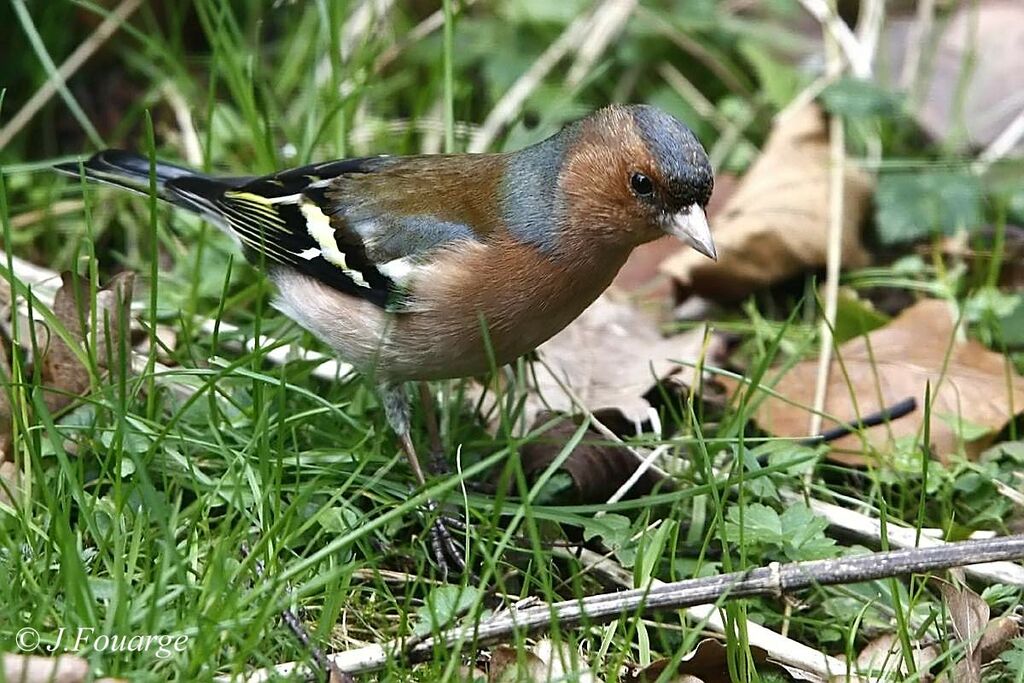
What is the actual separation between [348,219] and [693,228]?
2.96 feet

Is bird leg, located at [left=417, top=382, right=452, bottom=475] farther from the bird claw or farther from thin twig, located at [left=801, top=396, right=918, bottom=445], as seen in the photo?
thin twig, located at [left=801, top=396, right=918, bottom=445]

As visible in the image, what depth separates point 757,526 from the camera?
282 cm

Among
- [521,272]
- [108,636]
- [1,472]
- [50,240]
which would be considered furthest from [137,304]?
[108,636]

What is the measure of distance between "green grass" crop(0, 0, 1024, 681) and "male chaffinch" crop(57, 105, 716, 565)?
185mm

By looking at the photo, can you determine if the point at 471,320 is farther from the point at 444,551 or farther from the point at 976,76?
the point at 976,76

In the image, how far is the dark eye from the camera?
2869 mm

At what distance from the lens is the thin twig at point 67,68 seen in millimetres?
4391

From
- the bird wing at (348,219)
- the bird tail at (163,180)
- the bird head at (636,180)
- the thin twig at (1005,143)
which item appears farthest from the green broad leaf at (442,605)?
the thin twig at (1005,143)

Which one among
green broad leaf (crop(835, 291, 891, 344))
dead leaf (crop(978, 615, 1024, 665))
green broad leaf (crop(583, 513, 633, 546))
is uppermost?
green broad leaf (crop(835, 291, 891, 344))

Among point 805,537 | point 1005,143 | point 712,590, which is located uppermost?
point 1005,143

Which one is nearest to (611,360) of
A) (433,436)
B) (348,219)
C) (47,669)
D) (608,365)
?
(608,365)

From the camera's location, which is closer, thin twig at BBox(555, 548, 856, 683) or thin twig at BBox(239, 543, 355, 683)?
thin twig at BBox(239, 543, 355, 683)

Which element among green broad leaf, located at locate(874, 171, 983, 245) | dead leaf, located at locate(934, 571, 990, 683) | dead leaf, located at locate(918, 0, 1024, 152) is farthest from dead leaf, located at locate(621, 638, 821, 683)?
dead leaf, located at locate(918, 0, 1024, 152)

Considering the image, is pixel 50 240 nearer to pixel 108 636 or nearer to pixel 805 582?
pixel 108 636
